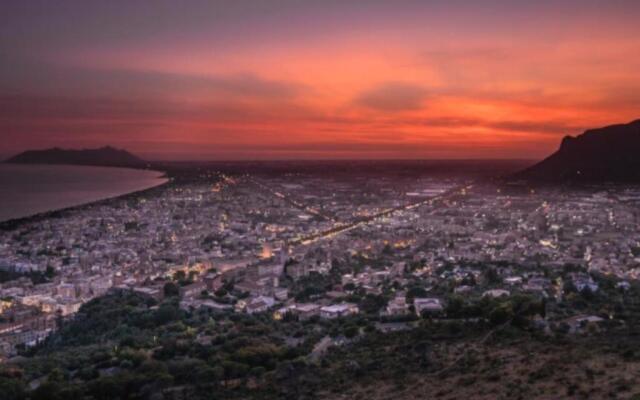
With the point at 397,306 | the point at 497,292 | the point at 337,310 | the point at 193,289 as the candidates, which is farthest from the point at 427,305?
the point at 193,289

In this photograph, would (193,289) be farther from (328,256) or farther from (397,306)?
(397,306)

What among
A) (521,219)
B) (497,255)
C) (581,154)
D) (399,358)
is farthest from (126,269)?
(581,154)

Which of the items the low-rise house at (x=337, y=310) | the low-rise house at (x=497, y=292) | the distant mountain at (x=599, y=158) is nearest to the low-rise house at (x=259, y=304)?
the low-rise house at (x=337, y=310)

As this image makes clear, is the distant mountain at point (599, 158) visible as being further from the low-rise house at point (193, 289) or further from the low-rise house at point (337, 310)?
the low-rise house at point (193, 289)

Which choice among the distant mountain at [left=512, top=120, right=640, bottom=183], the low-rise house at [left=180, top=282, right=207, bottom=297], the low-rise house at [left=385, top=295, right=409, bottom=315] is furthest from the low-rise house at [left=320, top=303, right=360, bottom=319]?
the distant mountain at [left=512, top=120, right=640, bottom=183]

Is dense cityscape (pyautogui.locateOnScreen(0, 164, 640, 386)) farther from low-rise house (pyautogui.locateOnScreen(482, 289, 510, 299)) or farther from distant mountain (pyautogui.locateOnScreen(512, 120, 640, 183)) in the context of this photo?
distant mountain (pyautogui.locateOnScreen(512, 120, 640, 183))

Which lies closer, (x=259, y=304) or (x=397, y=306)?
(x=397, y=306)

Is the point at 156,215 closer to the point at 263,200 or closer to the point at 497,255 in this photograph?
the point at 263,200

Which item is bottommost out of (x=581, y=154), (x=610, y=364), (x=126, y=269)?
(x=126, y=269)

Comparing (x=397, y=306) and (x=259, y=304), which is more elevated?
(x=397, y=306)
